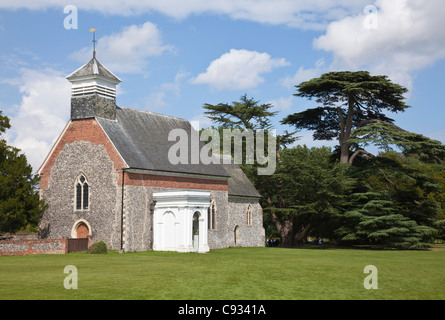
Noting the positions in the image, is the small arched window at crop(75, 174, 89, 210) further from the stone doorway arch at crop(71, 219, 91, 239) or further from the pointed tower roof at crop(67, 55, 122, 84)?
the pointed tower roof at crop(67, 55, 122, 84)

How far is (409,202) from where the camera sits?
156 feet

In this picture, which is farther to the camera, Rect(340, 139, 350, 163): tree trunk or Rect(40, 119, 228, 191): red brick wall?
Rect(340, 139, 350, 163): tree trunk

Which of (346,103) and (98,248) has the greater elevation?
(346,103)

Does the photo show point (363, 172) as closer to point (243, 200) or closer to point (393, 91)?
point (393, 91)

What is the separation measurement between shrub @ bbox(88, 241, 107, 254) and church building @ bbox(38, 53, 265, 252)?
121 cm

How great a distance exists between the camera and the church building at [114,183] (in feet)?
119

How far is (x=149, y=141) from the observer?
41.0m

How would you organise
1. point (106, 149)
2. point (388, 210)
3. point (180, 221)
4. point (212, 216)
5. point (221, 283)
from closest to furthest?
1. point (221, 283)
2. point (180, 221)
3. point (106, 149)
4. point (212, 216)
5. point (388, 210)

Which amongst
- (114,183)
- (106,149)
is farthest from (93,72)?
(114,183)

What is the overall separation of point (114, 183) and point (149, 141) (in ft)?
19.5

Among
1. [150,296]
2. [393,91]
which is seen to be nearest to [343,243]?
[393,91]

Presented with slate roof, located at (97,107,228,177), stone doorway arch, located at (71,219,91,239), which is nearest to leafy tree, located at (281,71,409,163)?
slate roof, located at (97,107,228,177)

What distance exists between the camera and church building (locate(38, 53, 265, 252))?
119ft

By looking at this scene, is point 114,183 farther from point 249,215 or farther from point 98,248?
point 249,215
